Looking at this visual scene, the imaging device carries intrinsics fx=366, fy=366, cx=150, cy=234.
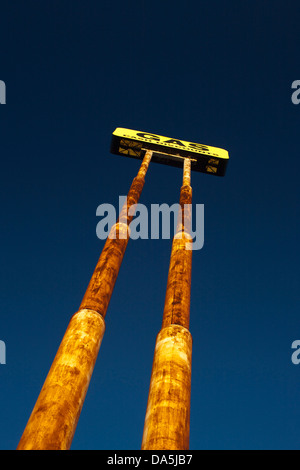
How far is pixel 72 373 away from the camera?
6.14m

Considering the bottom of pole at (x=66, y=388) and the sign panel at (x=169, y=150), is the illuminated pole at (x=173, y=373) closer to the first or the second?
the bottom of pole at (x=66, y=388)

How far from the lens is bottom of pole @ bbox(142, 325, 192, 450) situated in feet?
17.6

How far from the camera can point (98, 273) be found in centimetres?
867

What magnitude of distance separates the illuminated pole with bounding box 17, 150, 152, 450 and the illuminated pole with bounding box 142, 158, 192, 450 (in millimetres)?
1189

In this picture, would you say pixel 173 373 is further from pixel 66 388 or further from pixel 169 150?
pixel 169 150

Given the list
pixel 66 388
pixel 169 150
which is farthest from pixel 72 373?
pixel 169 150

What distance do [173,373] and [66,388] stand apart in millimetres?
1825

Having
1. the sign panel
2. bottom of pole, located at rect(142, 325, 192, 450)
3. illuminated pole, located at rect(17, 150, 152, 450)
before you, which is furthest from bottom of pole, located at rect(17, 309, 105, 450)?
the sign panel

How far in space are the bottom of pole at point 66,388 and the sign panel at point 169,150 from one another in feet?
39.6

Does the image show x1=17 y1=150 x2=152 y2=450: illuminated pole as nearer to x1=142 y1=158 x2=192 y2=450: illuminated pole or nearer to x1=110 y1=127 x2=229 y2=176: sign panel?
x1=142 y1=158 x2=192 y2=450: illuminated pole

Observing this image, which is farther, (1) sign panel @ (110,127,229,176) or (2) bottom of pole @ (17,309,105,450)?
(1) sign panel @ (110,127,229,176)

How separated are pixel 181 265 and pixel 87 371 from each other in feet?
12.5
